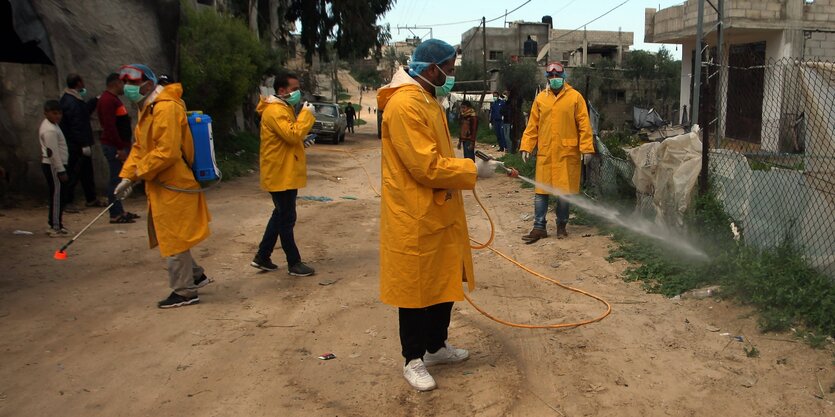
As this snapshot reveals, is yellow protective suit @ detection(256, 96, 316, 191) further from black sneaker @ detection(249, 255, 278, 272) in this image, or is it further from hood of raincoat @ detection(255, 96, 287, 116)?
black sneaker @ detection(249, 255, 278, 272)

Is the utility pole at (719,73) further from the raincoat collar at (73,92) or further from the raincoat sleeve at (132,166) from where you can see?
the raincoat collar at (73,92)

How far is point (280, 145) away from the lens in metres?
6.11

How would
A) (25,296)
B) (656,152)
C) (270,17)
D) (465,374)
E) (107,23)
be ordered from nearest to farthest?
(465,374) < (25,296) < (656,152) < (107,23) < (270,17)

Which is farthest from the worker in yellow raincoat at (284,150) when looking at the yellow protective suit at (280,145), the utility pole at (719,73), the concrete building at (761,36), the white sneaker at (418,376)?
the concrete building at (761,36)

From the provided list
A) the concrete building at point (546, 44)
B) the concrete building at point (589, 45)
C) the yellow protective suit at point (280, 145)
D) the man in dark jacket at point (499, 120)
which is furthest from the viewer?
the concrete building at point (546, 44)

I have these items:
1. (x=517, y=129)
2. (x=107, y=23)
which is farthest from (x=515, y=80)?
(x=107, y=23)

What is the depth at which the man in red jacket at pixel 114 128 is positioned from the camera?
8.36 m

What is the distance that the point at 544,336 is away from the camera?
4.68 metres

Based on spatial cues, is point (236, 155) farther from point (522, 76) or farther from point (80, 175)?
point (522, 76)

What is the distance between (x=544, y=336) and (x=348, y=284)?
2.05 metres

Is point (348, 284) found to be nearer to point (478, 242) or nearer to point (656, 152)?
point (478, 242)

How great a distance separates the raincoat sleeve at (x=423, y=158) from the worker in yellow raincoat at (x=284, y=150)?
2.64 metres

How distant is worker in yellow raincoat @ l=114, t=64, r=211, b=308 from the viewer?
16.6ft

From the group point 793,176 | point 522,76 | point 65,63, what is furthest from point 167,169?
point 522,76
